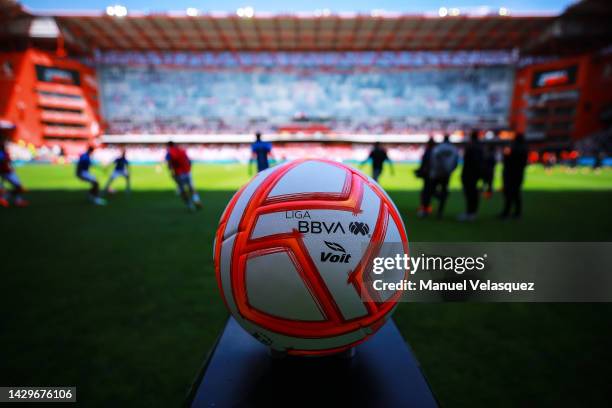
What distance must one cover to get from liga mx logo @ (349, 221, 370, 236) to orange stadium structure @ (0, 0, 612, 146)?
49658 mm

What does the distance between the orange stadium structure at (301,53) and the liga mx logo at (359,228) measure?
49.7 metres

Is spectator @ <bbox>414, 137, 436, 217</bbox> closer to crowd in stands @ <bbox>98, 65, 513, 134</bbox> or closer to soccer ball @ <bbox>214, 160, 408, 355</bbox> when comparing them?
soccer ball @ <bbox>214, 160, 408, 355</bbox>

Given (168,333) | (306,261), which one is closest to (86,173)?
(168,333)

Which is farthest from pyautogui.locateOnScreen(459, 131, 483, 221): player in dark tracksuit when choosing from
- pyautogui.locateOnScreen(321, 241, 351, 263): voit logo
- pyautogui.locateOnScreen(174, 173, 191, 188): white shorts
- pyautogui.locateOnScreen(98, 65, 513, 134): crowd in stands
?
pyautogui.locateOnScreen(98, 65, 513, 134): crowd in stands

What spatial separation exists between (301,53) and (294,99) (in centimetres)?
811

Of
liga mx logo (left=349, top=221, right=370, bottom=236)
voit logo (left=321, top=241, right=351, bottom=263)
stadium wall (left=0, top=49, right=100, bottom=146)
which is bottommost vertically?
voit logo (left=321, top=241, right=351, bottom=263)

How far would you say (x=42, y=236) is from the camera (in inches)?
217

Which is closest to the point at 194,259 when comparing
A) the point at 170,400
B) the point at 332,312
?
the point at 170,400

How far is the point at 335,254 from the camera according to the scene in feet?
4.29

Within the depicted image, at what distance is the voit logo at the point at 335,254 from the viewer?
4.25 feet

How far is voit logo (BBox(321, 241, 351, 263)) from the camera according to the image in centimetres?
130

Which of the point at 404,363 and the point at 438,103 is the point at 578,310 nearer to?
the point at 404,363

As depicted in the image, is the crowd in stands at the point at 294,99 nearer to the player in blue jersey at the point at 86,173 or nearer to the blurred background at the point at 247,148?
the blurred background at the point at 247,148

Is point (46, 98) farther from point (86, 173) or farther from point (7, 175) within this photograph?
point (86, 173)
